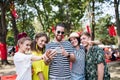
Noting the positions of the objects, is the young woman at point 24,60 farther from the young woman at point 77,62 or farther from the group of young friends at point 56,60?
the young woman at point 77,62

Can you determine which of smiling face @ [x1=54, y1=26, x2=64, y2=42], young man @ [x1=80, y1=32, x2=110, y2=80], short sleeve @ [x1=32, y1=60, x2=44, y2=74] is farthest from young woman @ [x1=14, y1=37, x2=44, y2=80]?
young man @ [x1=80, y1=32, x2=110, y2=80]

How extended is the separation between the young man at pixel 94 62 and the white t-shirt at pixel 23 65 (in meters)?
0.97

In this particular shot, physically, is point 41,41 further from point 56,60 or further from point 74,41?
point 74,41

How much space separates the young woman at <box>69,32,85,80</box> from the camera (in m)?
5.09

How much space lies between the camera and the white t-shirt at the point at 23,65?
467 cm

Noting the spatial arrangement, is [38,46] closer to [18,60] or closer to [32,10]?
[18,60]

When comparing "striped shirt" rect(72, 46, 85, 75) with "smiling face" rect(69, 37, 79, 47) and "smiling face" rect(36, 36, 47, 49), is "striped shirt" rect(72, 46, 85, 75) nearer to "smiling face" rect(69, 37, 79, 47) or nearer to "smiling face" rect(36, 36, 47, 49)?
"smiling face" rect(69, 37, 79, 47)

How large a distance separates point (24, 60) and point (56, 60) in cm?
52

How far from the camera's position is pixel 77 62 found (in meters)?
5.09

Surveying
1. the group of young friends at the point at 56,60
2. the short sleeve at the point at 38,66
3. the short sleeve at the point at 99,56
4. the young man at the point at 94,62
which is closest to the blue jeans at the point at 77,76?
the group of young friends at the point at 56,60

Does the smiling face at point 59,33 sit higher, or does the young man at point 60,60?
the smiling face at point 59,33

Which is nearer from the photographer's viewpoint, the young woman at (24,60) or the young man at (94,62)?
the young woman at (24,60)

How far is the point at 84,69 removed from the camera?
5141 millimetres

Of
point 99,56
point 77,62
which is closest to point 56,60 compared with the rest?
point 77,62
